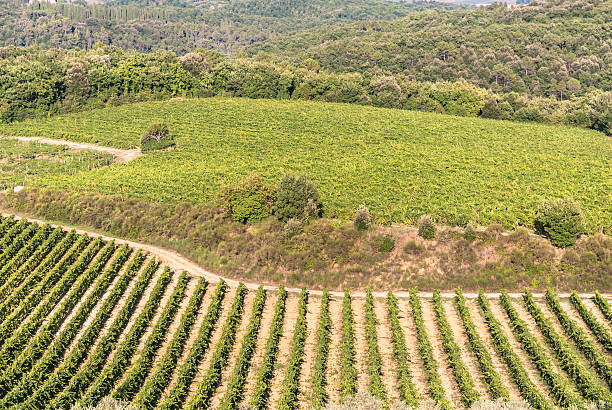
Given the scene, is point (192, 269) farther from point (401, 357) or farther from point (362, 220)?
point (401, 357)

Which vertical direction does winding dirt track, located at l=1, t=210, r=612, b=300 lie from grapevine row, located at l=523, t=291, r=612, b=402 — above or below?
below

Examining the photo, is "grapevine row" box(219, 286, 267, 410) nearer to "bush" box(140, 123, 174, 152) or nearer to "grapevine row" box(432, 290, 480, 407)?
"grapevine row" box(432, 290, 480, 407)

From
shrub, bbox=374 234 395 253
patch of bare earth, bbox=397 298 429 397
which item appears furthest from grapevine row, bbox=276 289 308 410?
shrub, bbox=374 234 395 253

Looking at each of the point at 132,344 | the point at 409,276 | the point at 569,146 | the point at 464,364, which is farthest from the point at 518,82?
the point at 132,344

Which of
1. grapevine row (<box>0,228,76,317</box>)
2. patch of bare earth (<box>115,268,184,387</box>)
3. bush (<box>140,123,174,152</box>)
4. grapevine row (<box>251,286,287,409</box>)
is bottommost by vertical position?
bush (<box>140,123,174,152</box>)

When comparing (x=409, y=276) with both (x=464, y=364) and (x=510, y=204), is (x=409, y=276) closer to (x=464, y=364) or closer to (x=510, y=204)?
(x=464, y=364)

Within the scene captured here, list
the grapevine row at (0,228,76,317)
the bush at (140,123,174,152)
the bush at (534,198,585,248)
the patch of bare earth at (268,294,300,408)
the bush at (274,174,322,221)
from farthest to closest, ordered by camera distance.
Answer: the bush at (140,123,174,152)
the bush at (274,174,322,221)
the bush at (534,198,585,248)
the grapevine row at (0,228,76,317)
the patch of bare earth at (268,294,300,408)

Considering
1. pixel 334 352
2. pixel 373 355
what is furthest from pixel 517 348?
pixel 334 352
